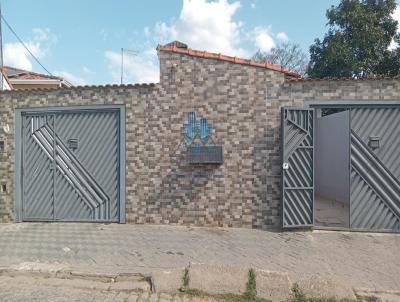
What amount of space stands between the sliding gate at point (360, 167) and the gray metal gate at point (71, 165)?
146 inches

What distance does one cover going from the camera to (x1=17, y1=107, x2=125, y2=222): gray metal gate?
7473mm

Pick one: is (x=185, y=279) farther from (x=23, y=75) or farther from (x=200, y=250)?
(x=23, y=75)

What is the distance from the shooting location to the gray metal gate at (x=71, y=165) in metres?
7.47

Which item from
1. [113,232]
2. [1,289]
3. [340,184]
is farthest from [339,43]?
[1,289]

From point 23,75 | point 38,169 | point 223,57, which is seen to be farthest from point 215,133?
point 23,75

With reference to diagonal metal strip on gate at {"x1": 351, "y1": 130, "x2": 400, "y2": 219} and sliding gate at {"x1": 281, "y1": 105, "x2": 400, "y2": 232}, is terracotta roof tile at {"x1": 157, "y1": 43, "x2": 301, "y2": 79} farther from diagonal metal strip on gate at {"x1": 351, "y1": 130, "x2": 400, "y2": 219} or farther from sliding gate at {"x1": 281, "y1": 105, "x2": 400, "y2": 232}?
diagonal metal strip on gate at {"x1": 351, "y1": 130, "x2": 400, "y2": 219}

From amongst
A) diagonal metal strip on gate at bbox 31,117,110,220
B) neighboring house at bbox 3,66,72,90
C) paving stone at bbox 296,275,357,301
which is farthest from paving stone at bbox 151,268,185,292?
neighboring house at bbox 3,66,72,90

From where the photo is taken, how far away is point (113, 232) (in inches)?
264

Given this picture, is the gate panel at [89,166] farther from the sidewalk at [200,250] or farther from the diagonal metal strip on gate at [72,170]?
the sidewalk at [200,250]

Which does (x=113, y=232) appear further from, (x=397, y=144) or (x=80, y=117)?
(x=397, y=144)

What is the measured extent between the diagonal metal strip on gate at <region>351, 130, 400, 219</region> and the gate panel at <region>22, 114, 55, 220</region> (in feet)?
22.5

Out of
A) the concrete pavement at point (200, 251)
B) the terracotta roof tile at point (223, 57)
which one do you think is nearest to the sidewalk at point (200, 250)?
the concrete pavement at point (200, 251)

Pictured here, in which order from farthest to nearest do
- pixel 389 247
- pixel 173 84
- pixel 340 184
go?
pixel 340 184
pixel 173 84
pixel 389 247

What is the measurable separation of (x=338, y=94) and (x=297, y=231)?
2964 mm
